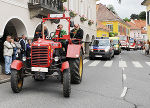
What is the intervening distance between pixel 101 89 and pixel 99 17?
55.8m

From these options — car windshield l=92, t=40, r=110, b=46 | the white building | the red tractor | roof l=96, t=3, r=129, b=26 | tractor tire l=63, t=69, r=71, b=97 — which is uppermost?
roof l=96, t=3, r=129, b=26

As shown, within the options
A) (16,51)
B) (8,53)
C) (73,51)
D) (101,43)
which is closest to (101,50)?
(101,43)

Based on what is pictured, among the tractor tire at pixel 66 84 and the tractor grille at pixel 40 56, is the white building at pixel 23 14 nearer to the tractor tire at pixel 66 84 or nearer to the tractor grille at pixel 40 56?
the tractor grille at pixel 40 56

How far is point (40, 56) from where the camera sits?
7.27 meters

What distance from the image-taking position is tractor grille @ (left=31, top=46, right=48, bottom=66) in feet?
23.8

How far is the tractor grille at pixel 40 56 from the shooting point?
23.8 ft

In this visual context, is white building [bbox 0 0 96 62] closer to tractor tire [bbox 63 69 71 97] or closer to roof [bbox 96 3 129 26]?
tractor tire [bbox 63 69 71 97]

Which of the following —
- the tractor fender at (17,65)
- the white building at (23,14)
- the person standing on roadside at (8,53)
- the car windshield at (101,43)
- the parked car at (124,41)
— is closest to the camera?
the tractor fender at (17,65)

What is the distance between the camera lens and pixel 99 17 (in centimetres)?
6281

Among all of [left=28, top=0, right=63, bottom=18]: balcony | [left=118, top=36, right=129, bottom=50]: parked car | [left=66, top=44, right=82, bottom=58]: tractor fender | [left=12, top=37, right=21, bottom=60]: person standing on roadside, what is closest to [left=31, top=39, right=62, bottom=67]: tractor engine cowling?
[left=66, top=44, right=82, bottom=58]: tractor fender

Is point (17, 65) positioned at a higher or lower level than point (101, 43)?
lower

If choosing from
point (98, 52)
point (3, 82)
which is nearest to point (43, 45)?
point (3, 82)

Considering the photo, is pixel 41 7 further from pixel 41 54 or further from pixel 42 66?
pixel 42 66

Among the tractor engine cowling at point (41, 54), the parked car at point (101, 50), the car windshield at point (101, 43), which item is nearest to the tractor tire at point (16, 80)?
the tractor engine cowling at point (41, 54)
